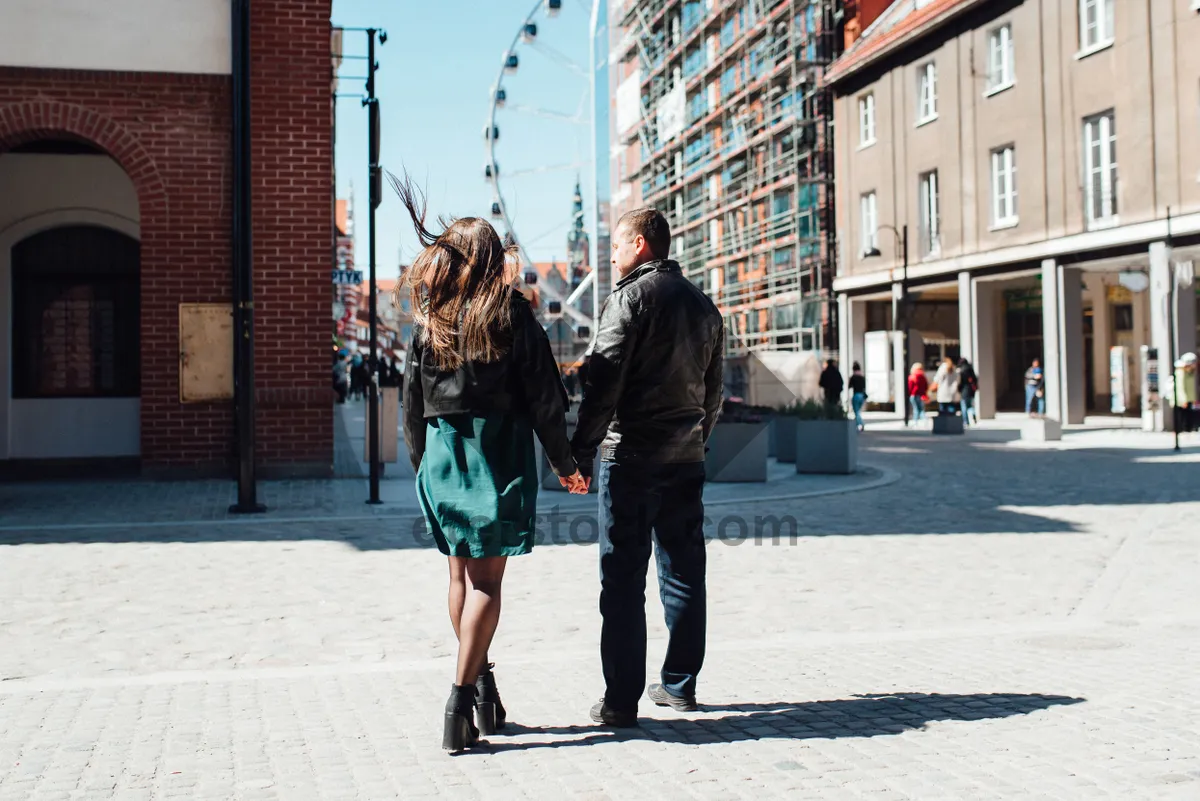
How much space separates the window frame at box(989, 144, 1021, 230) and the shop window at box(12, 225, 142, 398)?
20979 mm

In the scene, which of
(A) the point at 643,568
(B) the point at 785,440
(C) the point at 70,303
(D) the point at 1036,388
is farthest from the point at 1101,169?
(A) the point at 643,568

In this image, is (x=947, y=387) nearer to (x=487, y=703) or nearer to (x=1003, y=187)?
(x=1003, y=187)

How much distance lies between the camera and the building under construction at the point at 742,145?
47031 mm

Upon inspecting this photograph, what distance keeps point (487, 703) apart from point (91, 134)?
1190 centimetres

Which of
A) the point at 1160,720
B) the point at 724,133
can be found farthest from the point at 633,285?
the point at 724,133

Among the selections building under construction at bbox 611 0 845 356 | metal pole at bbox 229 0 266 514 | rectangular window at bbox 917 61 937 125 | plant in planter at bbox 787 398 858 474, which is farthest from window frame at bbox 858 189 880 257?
metal pole at bbox 229 0 266 514

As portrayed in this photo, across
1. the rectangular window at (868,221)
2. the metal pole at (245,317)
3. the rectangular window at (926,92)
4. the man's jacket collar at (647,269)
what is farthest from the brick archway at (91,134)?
the rectangular window at (868,221)

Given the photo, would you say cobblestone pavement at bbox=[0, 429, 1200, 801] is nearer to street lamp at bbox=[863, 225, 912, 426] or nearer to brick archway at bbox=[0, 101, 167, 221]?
brick archway at bbox=[0, 101, 167, 221]

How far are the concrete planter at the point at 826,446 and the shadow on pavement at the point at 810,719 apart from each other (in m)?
11.5

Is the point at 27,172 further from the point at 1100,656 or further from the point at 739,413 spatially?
the point at 1100,656

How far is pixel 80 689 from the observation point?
212 inches

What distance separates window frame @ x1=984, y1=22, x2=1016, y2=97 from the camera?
101ft

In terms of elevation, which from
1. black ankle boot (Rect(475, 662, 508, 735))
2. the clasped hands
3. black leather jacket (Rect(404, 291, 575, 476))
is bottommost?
black ankle boot (Rect(475, 662, 508, 735))

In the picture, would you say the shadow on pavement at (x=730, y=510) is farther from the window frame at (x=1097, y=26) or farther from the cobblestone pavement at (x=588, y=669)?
the window frame at (x=1097, y=26)
